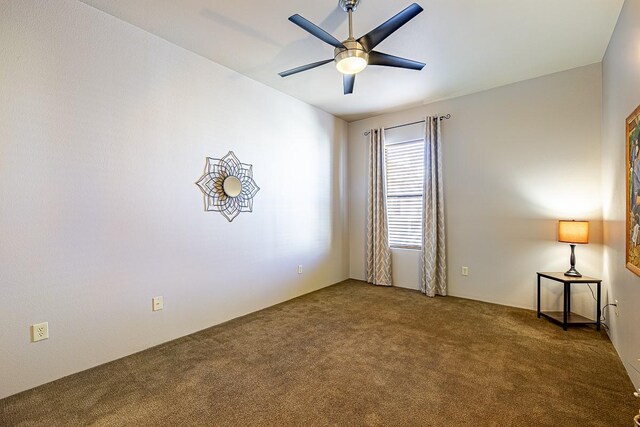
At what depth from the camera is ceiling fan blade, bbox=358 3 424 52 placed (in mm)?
1821

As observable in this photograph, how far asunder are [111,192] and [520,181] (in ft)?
14.1

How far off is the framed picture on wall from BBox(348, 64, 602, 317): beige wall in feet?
3.97

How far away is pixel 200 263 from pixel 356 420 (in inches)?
→ 80.5

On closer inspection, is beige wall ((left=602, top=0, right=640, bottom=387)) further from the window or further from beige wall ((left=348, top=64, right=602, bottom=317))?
the window

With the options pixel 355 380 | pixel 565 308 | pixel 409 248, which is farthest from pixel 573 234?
pixel 355 380

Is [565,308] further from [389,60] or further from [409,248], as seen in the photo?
[389,60]

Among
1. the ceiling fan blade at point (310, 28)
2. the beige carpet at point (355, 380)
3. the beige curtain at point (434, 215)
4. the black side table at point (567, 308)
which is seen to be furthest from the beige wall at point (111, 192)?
the black side table at point (567, 308)

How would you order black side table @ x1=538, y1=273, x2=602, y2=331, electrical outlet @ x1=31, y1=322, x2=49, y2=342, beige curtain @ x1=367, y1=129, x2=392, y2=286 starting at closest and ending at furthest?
electrical outlet @ x1=31, y1=322, x2=49, y2=342, black side table @ x1=538, y1=273, x2=602, y2=331, beige curtain @ x1=367, y1=129, x2=392, y2=286

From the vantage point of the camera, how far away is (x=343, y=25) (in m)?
2.47

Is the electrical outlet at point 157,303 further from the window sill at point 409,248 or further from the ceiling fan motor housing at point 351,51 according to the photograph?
the window sill at point 409,248

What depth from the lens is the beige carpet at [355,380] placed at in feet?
5.66

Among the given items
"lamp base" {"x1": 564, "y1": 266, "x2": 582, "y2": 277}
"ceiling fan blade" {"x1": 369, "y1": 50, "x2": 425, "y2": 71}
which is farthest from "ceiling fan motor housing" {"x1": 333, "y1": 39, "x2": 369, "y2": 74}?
"lamp base" {"x1": 564, "y1": 266, "x2": 582, "y2": 277}

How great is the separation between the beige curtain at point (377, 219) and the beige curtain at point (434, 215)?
0.65 meters

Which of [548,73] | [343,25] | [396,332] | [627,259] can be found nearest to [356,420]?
[396,332]
